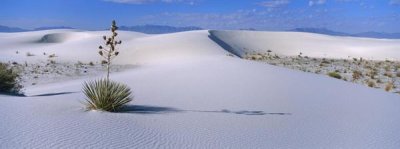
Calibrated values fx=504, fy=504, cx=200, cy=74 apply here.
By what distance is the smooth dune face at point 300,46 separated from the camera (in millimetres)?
44931

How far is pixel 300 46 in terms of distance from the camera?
52969 mm

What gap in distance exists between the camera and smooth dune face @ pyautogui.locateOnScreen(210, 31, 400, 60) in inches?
1769

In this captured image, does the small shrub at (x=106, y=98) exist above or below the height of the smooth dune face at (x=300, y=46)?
below

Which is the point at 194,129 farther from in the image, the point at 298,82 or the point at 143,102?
the point at 298,82

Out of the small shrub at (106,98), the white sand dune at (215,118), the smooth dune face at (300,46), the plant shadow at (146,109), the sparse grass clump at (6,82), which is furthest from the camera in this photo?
the smooth dune face at (300,46)

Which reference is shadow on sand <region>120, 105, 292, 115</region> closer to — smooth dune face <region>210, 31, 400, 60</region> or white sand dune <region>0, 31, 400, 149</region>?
white sand dune <region>0, 31, 400, 149</region>

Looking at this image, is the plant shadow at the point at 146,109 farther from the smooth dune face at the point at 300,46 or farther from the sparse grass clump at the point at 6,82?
the smooth dune face at the point at 300,46

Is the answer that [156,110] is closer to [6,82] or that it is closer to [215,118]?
[215,118]

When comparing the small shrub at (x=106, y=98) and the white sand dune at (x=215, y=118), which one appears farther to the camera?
the small shrub at (x=106, y=98)

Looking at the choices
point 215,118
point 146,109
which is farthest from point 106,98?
point 215,118

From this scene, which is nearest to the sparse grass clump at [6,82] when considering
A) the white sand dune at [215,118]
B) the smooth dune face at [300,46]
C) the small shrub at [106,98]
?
the white sand dune at [215,118]

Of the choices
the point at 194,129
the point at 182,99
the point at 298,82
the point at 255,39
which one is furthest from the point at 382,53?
the point at 194,129

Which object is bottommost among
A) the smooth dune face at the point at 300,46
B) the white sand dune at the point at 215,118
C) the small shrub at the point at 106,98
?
the white sand dune at the point at 215,118

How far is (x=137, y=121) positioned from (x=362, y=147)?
10.8 feet
